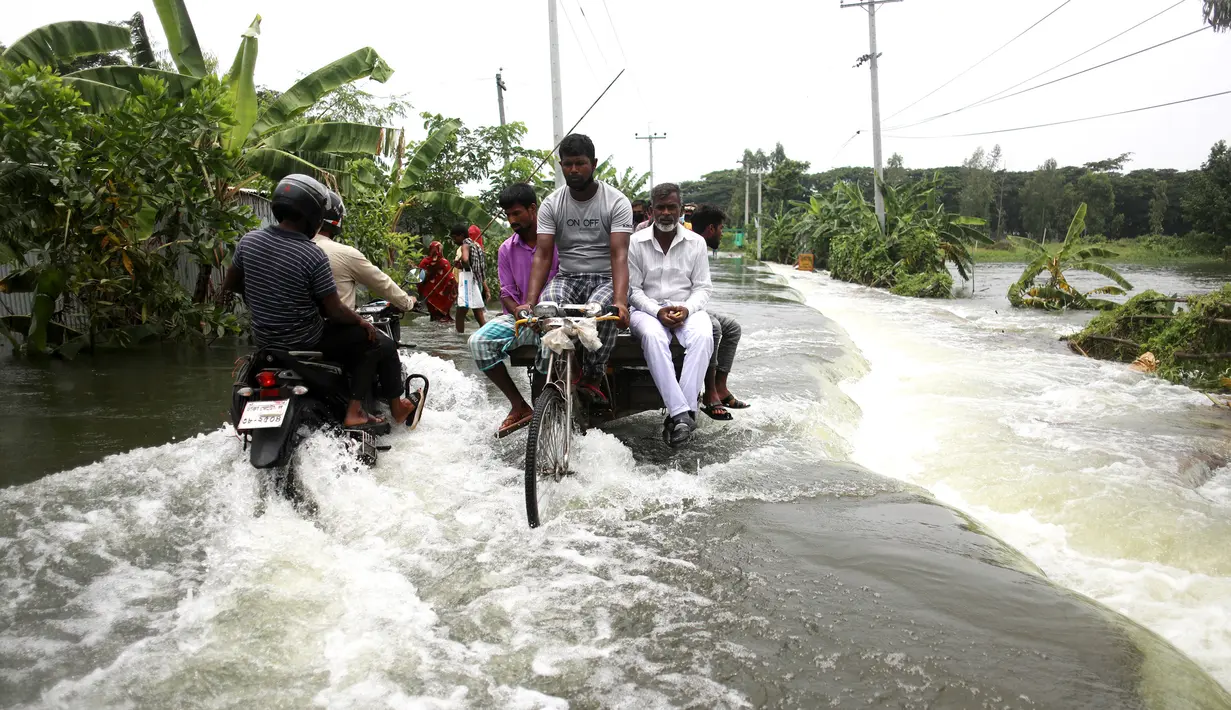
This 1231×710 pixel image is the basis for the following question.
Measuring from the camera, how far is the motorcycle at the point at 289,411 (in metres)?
4.25

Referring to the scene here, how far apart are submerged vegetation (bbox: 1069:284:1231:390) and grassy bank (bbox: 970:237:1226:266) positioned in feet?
141

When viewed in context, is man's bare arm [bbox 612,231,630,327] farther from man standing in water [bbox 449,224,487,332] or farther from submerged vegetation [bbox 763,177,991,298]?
submerged vegetation [bbox 763,177,991,298]

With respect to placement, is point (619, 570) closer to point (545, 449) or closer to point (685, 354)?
point (545, 449)

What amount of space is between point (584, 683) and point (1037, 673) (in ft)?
5.25

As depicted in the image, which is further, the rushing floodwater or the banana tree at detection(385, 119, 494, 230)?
the banana tree at detection(385, 119, 494, 230)

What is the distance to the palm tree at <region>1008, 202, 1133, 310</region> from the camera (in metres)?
20.3

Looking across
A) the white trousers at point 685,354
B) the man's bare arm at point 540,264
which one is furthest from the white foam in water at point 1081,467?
the man's bare arm at point 540,264

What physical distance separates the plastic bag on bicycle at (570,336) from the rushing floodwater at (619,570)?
848mm

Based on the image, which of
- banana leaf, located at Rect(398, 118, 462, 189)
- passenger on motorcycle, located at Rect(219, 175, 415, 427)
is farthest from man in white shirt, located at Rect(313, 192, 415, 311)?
banana leaf, located at Rect(398, 118, 462, 189)

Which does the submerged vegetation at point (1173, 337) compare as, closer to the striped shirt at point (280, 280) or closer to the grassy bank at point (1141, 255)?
the striped shirt at point (280, 280)

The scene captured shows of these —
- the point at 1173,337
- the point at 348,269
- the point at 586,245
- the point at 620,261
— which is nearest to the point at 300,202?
the point at 348,269

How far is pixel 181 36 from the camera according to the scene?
10992mm

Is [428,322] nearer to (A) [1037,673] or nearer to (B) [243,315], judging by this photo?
(B) [243,315]

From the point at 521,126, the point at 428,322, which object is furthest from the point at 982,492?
the point at 521,126
